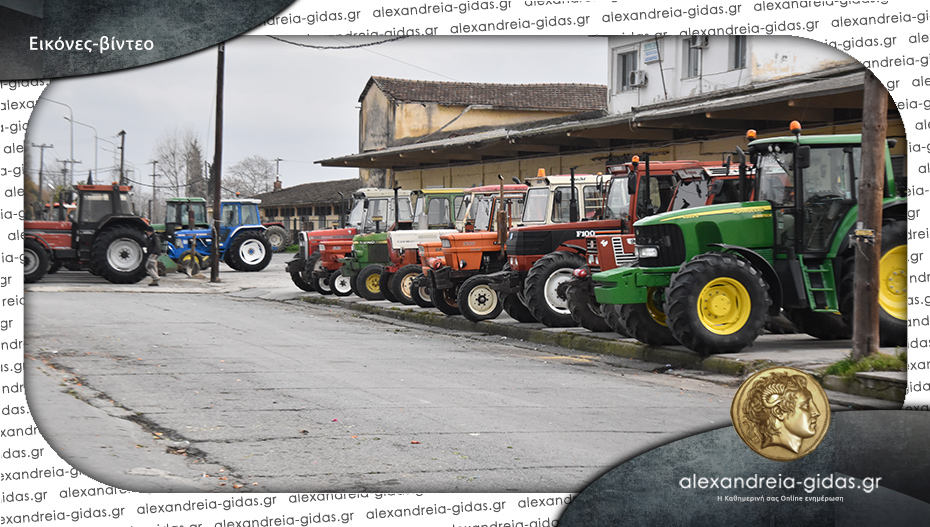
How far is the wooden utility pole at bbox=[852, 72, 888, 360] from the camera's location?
701 centimetres

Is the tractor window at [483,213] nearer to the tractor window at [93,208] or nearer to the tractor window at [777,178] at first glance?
the tractor window at [93,208]

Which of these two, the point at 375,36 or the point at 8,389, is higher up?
the point at 375,36

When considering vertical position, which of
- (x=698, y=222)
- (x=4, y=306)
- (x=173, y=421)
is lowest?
(x=173, y=421)

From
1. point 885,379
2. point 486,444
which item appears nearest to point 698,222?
point 885,379

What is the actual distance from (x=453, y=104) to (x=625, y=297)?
121 inches

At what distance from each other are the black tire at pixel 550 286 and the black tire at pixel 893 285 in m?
5.82

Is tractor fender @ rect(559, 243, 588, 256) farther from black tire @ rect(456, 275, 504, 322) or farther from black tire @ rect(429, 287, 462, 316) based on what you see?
black tire @ rect(429, 287, 462, 316)

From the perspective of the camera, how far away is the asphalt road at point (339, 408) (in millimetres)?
5430

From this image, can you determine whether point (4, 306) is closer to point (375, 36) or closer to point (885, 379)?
point (375, 36)

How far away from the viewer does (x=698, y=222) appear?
31.9 feet

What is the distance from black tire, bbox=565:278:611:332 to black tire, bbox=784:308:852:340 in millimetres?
3051

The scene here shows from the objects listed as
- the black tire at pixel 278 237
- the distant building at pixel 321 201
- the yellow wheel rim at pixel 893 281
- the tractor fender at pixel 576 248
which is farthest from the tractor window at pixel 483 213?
the black tire at pixel 278 237

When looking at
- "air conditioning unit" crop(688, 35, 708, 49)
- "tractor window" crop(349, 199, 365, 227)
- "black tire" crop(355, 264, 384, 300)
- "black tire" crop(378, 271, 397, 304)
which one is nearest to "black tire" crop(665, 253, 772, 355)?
"air conditioning unit" crop(688, 35, 708, 49)

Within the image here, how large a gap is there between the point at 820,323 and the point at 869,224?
2.43m
